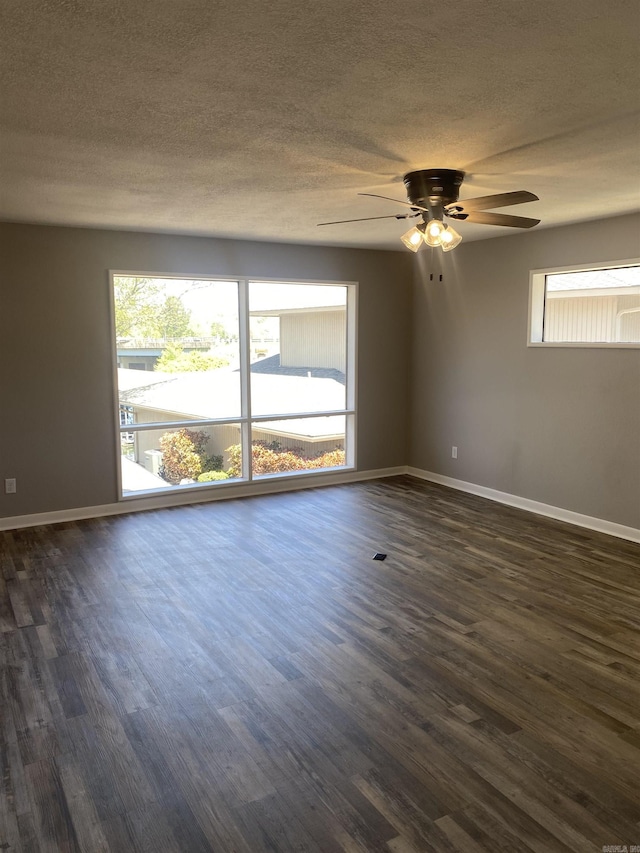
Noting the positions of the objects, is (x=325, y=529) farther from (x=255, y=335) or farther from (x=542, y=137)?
(x=542, y=137)

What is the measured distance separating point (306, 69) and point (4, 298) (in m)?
3.79

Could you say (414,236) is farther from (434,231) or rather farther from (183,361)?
(183,361)

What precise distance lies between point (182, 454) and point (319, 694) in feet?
11.9

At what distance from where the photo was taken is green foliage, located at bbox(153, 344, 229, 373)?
573 cm

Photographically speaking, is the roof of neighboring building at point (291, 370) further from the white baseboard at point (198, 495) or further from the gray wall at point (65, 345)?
the white baseboard at point (198, 495)

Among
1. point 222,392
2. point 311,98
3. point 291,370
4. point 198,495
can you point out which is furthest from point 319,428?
point 311,98

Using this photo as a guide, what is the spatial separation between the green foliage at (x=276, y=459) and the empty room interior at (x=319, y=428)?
0.02 m

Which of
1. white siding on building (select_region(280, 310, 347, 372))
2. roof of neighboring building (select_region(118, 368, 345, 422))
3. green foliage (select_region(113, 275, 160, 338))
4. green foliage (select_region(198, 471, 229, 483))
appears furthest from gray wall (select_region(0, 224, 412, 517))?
green foliage (select_region(198, 471, 229, 483))

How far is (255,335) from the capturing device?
244 inches

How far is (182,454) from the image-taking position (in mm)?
6012

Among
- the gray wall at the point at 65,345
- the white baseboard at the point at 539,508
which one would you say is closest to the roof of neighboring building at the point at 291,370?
the gray wall at the point at 65,345

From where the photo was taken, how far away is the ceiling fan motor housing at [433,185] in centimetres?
335

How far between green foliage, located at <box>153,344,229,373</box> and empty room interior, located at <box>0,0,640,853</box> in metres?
0.04

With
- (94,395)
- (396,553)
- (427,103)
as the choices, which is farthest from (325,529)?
(427,103)
